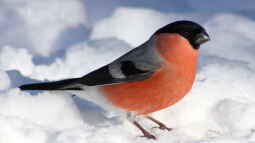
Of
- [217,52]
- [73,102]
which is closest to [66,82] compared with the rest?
[73,102]

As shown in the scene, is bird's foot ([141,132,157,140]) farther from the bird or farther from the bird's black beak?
the bird's black beak

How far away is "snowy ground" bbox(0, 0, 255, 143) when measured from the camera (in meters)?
3.31

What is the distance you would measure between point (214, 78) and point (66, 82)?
0.88 metres

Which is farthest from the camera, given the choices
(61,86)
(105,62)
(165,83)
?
(105,62)

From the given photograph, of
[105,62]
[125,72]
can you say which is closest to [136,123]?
[125,72]

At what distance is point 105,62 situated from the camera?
4410 mm

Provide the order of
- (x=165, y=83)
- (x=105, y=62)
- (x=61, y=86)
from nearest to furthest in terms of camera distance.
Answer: (x=165, y=83) < (x=61, y=86) < (x=105, y=62)

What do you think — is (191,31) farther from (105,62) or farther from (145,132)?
(105,62)

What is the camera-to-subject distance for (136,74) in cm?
327

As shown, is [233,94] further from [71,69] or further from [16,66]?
[16,66]

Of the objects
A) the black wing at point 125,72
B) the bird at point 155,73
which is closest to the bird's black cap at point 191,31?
the bird at point 155,73

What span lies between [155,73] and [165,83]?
0.20ft

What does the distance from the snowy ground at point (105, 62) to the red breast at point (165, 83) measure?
0.49 feet

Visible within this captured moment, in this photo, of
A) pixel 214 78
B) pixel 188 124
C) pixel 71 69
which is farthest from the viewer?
pixel 71 69
